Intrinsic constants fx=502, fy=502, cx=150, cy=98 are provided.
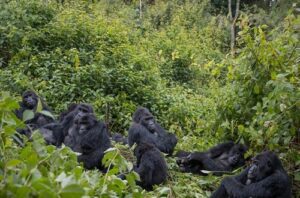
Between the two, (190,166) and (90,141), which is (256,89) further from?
(90,141)

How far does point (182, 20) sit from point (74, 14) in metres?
8.65

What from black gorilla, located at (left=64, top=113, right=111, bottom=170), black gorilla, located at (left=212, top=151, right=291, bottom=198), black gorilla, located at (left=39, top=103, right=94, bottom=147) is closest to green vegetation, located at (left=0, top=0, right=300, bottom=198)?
black gorilla, located at (left=64, top=113, right=111, bottom=170)

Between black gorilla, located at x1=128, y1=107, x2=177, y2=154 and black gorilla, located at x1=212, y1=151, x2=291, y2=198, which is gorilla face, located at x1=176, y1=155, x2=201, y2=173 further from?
black gorilla, located at x1=212, y1=151, x2=291, y2=198

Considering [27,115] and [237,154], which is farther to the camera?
[237,154]

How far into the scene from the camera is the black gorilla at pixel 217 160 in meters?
6.45

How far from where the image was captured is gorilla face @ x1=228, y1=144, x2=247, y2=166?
254 inches

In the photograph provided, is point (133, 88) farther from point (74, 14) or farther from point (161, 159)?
point (161, 159)

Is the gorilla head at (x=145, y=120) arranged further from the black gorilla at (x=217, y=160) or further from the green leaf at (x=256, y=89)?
the green leaf at (x=256, y=89)

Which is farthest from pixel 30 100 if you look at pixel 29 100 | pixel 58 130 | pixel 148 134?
pixel 148 134

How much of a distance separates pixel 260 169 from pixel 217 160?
4.71ft

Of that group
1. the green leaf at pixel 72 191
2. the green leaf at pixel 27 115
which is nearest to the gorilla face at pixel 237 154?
the green leaf at pixel 27 115

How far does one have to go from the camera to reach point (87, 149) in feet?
21.1

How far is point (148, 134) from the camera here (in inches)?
270

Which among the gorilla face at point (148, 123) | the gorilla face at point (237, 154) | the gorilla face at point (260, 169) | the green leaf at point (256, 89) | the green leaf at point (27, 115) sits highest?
the green leaf at point (27, 115)
